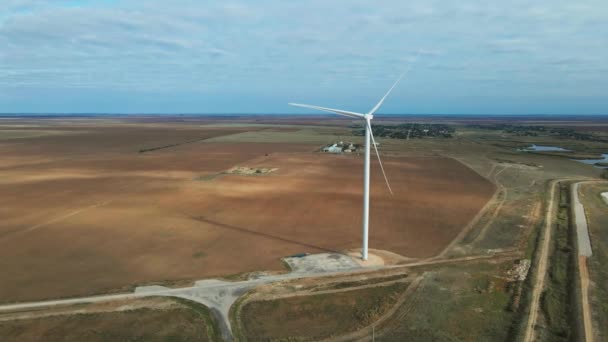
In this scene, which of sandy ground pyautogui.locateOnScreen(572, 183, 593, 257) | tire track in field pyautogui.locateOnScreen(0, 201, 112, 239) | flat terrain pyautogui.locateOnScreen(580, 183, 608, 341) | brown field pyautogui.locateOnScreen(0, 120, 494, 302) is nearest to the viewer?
flat terrain pyautogui.locateOnScreen(580, 183, 608, 341)

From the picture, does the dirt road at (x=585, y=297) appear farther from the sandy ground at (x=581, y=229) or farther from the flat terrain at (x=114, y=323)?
the flat terrain at (x=114, y=323)

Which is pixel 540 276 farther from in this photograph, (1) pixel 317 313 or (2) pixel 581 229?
(1) pixel 317 313

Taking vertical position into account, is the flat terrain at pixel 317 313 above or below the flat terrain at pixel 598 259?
below

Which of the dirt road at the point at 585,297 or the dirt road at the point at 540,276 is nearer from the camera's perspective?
the dirt road at the point at 585,297

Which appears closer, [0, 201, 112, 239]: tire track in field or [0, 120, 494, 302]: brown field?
[0, 120, 494, 302]: brown field

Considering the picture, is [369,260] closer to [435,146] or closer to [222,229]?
[222,229]

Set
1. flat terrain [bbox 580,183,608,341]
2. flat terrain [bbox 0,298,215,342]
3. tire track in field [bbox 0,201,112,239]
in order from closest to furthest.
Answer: flat terrain [bbox 0,298,215,342] < flat terrain [bbox 580,183,608,341] < tire track in field [bbox 0,201,112,239]

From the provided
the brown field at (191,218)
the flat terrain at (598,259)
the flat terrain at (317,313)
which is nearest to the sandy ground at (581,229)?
the flat terrain at (598,259)

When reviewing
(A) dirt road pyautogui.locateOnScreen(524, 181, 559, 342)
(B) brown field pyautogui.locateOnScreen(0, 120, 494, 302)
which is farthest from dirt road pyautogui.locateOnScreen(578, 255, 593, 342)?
(B) brown field pyautogui.locateOnScreen(0, 120, 494, 302)

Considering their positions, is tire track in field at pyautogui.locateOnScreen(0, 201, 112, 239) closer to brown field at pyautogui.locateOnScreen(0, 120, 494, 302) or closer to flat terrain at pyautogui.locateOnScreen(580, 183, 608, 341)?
brown field at pyautogui.locateOnScreen(0, 120, 494, 302)
